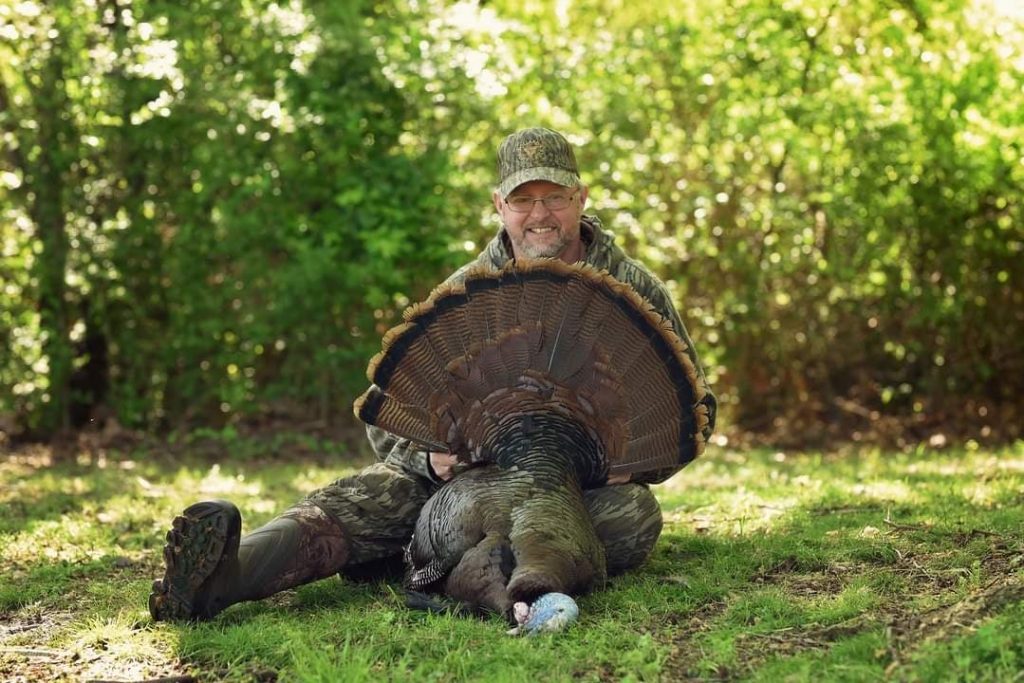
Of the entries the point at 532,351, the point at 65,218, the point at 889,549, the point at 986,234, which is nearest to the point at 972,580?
the point at 889,549

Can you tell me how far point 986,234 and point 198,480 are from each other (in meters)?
5.89

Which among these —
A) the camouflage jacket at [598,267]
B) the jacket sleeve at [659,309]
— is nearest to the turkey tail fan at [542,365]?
the jacket sleeve at [659,309]

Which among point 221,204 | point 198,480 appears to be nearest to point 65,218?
point 221,204

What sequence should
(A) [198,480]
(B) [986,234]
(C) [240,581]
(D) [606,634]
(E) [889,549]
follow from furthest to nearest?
1. (B) [986,234]
2. (A) [198,480]
3. (E) [889,549]
4. (C) [240,581]
5. (D) [606,634]

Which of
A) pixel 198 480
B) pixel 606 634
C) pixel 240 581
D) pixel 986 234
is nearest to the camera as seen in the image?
pixel 606 634

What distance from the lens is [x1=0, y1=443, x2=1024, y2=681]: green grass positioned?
3512 millimetres

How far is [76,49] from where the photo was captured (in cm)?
912

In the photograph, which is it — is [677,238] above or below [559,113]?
below

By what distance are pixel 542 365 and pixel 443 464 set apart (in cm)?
58

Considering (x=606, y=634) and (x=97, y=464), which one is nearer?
(x=606, y=634)

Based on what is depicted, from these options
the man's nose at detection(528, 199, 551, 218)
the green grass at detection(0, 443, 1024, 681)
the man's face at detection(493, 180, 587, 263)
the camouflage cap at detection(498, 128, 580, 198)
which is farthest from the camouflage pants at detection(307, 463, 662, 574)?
the camouflage cap at detection(498, 128, 580, 198)

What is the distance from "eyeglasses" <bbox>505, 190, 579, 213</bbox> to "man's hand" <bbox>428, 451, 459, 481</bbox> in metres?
1.05

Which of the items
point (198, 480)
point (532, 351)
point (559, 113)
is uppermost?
point (559, 113)

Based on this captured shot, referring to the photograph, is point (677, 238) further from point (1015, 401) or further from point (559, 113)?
point (1015, 401)
